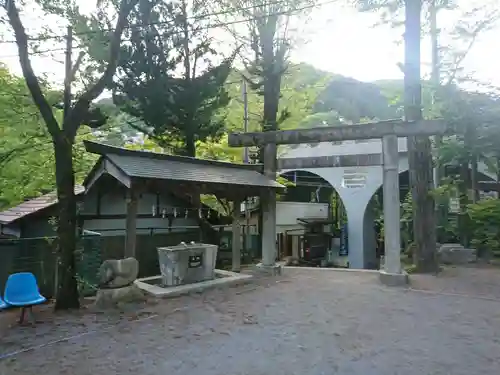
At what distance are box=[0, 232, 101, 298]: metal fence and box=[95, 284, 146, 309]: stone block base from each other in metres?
0.86

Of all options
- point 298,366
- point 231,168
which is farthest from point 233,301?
point 231,168

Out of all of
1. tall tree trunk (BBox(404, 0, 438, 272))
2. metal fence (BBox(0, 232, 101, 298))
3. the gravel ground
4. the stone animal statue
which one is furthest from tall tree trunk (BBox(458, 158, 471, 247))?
metal fence (BBox(0, 232, 101, 298))

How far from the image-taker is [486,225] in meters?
12.6

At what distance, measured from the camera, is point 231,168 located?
10672 millimetres

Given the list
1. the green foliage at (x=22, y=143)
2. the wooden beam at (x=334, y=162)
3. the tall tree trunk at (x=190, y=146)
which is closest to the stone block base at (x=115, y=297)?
the green foliage at (x=22, y=143)

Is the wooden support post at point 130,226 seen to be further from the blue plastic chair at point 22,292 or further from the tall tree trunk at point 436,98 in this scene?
the tall tree trunk at point 436,98

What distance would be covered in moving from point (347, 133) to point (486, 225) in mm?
6774

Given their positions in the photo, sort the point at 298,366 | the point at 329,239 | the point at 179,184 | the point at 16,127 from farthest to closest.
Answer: the point at 329,239 → the point at 16,127 → the point at 179,184 → the point at 298,366

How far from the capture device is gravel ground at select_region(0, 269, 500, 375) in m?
4.24

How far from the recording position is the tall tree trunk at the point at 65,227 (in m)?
6.49

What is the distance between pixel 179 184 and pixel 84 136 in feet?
16.6

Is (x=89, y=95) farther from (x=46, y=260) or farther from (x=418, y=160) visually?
(x=418, y=160)

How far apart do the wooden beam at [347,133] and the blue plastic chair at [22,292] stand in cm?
601

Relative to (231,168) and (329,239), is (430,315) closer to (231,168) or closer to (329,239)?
(231,168)
